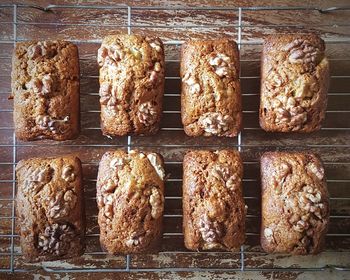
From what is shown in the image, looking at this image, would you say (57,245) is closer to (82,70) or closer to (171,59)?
(82,70)

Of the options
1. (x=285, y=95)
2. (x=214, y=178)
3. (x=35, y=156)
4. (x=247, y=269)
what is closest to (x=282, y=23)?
(x=285, y=95)

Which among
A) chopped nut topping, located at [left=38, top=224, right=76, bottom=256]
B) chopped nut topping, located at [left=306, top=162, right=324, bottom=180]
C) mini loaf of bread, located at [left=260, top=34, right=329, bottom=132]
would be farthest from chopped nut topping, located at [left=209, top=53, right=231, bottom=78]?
chopped nut topping, located at [left=38, top=224, right=76, bottom=256]

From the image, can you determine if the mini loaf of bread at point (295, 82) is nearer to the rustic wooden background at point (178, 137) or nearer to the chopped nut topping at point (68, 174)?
the rustic wooden background at point (178, 137)

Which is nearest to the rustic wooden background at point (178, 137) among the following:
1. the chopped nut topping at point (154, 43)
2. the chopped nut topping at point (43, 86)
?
the chopped nut topping at point (154, 43)

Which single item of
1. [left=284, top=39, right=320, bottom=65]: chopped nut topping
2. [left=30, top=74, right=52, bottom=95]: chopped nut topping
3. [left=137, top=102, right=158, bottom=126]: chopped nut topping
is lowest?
[left=137, top=102, right=158, bottom=126]: chopped nut topping

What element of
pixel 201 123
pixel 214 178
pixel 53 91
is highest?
pixel 53 91

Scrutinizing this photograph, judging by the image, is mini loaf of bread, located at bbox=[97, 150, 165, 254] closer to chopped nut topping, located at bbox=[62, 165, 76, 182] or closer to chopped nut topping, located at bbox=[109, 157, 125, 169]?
chopped nut topping, located at bbox=[109, 157, 125, 169]
